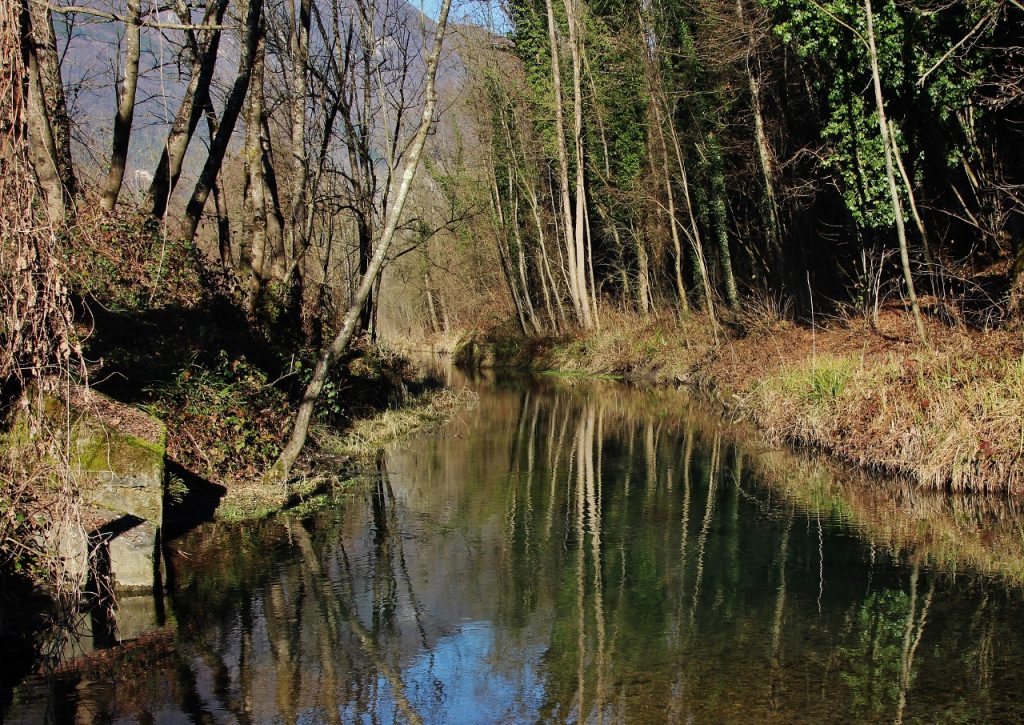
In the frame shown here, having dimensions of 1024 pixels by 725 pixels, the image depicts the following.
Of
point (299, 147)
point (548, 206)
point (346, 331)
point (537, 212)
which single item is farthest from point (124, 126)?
point (548, 206)

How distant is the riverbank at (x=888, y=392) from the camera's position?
1126cm

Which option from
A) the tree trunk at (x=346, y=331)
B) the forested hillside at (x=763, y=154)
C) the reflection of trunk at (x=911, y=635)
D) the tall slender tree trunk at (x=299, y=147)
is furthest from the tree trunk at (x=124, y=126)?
the forested hillside at (x=763, y=154)

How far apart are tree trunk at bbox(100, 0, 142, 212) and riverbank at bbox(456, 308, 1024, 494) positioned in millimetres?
11597

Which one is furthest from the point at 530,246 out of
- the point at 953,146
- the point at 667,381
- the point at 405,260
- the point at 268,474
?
the point at 268,474

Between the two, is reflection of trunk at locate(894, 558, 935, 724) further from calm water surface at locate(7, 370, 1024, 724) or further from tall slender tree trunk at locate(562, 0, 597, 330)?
tall slender tree trunk at locate(562, 0, 597, 330)

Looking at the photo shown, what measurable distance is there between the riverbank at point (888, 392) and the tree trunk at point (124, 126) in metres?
11.6

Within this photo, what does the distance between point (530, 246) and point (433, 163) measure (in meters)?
7.70

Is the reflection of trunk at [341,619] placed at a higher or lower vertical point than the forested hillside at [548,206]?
lower

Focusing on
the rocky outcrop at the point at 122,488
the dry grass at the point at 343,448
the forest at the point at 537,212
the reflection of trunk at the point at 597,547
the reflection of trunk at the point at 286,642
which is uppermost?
the forest at the point at 537,212

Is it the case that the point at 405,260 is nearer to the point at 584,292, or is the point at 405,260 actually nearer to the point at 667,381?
the point at 584,292

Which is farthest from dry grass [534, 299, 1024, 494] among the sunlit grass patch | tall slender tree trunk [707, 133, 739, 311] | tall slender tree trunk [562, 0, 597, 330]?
tall slender tree trunk [562, 0, 597, 330]

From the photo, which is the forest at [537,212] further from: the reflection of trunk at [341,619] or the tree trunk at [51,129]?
the reflection of trunk at [341,619]

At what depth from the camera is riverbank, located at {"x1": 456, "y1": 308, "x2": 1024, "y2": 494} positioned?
1126 cm

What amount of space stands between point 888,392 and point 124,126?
1246 cm
